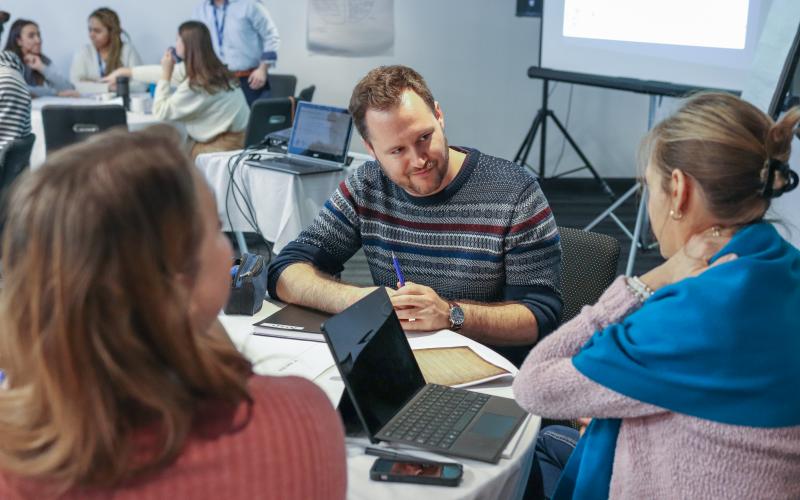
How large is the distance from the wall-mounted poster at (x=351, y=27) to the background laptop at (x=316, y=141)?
310 centimetres

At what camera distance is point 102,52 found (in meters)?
6.36

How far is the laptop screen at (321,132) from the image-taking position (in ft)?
12.2

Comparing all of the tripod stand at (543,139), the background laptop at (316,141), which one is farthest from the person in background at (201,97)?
the tripod stand at (543,139)

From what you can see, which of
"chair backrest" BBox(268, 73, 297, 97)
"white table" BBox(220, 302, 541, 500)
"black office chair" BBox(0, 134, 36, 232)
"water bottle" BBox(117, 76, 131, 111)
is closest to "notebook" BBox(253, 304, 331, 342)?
"white table" BBox(220, 302, 541, 500)

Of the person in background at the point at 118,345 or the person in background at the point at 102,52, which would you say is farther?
the person in background at the point at 102,52

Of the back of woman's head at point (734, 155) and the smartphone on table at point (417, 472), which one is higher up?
the back of woman's head at point (734, 155)

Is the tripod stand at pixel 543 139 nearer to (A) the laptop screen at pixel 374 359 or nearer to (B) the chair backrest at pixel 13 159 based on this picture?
(B) the chair backrest at pixel 13 159

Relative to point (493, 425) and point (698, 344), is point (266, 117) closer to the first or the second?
point (493, 425)

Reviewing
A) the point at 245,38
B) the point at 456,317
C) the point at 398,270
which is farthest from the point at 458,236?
the point at 245,38

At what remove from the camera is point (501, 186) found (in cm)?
210

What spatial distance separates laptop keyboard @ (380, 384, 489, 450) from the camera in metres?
1.34

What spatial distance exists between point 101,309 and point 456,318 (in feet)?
3.92

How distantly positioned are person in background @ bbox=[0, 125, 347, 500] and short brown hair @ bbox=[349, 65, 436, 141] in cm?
128

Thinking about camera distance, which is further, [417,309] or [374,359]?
[417,309]
